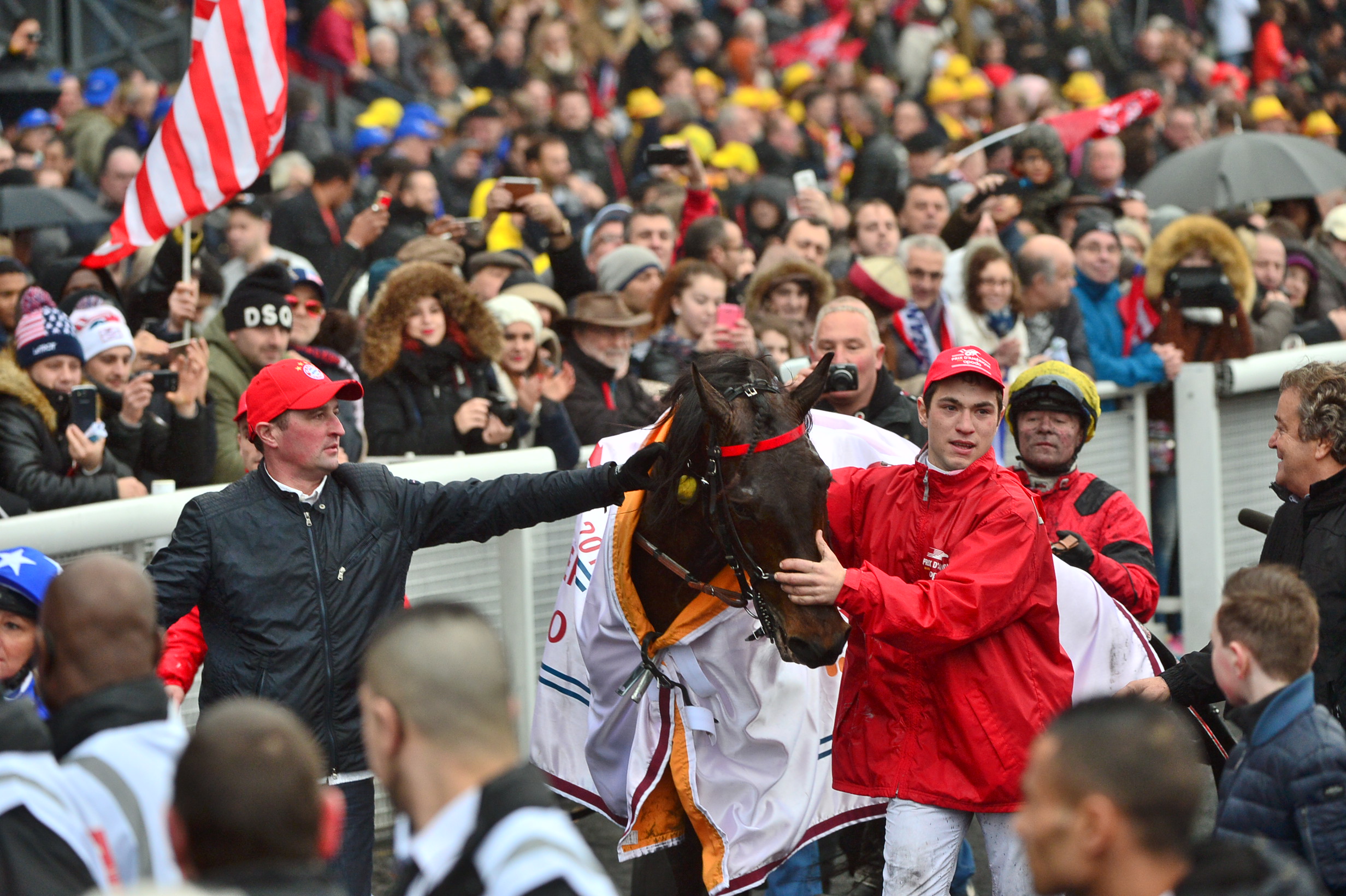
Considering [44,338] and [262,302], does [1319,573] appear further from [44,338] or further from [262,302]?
[44,338]

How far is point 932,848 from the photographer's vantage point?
4945 millimetres

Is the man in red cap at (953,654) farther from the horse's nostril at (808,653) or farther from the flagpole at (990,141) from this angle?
the flagpole at (990,141)

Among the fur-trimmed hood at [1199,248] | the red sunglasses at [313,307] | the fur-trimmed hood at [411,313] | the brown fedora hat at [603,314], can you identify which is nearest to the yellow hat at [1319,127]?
the fur-trimmed hood at [1199,248]

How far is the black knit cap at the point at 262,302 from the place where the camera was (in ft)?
24.9

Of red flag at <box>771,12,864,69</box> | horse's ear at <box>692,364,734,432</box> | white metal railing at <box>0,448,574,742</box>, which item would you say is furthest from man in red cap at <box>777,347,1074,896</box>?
red flag at <box>771,12,864,69</box>

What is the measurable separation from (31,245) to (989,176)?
6.10m

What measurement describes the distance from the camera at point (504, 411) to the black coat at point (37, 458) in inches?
74.3

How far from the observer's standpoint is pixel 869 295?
9.44 meters

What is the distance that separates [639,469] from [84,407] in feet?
9.23

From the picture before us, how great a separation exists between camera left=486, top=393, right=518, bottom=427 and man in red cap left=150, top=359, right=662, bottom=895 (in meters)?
2.81

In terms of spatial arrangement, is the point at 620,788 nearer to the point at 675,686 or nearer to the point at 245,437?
the point at 675,686

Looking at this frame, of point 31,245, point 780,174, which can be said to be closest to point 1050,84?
point 780,174

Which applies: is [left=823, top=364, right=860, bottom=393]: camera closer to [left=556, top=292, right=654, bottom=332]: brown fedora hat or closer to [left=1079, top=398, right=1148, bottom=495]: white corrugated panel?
[left=556, top=292, right=654, bottom=332]: brown fedora hat

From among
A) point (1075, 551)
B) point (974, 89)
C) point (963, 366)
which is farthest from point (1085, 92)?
point (963, 366)
